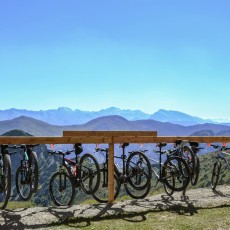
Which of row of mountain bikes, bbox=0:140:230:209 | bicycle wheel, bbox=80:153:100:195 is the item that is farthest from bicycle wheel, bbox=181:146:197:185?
bicycle wheel, bbox=80:153:100:195

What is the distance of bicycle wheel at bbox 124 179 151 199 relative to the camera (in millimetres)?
11812

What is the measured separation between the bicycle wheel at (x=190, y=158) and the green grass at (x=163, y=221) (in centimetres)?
192

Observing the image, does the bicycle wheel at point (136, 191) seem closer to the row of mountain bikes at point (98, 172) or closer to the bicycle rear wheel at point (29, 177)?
the row of mountain bikes at point (98, 172)

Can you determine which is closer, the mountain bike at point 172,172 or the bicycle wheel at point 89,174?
the bicycle wheel at point 89,174

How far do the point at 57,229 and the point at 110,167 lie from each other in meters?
3.18

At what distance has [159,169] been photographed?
12656 mm

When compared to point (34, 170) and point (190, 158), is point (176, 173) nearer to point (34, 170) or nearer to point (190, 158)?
point (190, 158)

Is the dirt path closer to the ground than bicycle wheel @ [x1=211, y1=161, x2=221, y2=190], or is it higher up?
closer to the ground

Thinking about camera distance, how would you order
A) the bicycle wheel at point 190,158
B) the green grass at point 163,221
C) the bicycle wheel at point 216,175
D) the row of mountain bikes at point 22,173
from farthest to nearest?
the bicycle wheel at point 216,175, the bicycle wheel at point 190,158, the row of mountain bikes at point 22,173, the green grass at point 163,221

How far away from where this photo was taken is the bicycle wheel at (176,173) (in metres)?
11.9

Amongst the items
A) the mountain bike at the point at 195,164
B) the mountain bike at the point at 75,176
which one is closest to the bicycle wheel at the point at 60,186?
the mountain bike at the point at 75,176

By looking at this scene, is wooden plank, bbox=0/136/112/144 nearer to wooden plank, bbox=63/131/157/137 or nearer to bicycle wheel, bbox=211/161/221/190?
wooden plank, bbox=63/131/157/137

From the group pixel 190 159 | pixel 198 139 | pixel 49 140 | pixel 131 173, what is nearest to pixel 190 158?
pixel 190 159

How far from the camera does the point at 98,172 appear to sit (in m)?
10.9
